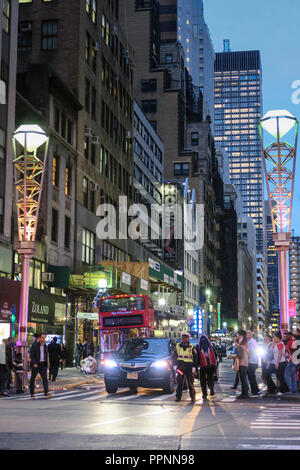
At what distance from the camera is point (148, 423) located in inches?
504

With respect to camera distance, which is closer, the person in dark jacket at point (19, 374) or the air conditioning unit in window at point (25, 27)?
the person in dark jacket at point (19, 374)

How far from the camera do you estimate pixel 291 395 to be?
1991 cm

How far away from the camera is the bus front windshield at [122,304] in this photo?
34500 mm

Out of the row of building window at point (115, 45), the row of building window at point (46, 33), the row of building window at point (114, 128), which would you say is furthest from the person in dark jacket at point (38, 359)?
the row of building window at point (115, 45)

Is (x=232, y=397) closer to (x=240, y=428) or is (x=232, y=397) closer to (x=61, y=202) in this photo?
(x=240, y=428)

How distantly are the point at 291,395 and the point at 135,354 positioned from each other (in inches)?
196

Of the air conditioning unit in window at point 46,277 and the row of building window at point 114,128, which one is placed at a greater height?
the row of building window at point 114,128

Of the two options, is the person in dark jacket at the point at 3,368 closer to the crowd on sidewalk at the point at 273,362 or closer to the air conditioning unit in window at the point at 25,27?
the crowd on sidewalk at the point at 273,362

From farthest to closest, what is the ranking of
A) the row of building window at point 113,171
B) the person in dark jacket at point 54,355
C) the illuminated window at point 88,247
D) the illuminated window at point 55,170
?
the row of building window at point 113,171
the illuminated window at point 88,247
the illuminated window at point 55,170
the person in dark jacket at point 54,355

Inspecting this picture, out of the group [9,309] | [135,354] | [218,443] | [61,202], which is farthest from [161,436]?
[61,202]

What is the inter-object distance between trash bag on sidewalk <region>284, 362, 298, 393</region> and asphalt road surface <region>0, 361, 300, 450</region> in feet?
3.88

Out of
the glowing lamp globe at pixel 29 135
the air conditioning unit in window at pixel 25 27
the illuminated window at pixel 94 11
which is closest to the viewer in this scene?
the glowing lamp globe at pixel 29 135

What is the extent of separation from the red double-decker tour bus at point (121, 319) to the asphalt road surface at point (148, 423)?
44.8 feet

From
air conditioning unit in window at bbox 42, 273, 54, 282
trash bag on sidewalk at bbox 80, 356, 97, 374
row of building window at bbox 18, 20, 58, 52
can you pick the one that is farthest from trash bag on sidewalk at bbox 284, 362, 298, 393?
row of building window at bbox 18, 20, 58, 52
